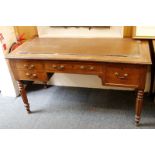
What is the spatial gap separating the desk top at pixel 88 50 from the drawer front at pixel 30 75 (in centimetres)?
16

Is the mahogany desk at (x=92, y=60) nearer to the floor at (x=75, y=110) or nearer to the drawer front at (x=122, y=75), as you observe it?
the drawer front at (x=122, y=75)

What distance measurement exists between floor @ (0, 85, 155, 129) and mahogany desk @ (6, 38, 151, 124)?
243 millimetres

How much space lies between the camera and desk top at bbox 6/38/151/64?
139 centimetres

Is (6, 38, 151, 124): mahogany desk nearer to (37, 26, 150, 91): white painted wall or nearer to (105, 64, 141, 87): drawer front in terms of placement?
(105, 64, 141, 87): drawer front

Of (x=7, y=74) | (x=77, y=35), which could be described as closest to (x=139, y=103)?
(x=77, y=35)

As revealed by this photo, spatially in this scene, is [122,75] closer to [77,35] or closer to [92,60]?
[92,60]

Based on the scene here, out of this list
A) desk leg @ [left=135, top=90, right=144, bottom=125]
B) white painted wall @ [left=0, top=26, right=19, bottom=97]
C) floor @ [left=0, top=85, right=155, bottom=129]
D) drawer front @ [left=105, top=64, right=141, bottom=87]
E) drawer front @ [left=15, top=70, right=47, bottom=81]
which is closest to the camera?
drawer front @ [left=105, top=64, right=141, bottom=87]

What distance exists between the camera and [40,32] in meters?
1.99

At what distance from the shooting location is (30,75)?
163 centimetres

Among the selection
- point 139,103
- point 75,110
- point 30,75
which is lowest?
point 75,110

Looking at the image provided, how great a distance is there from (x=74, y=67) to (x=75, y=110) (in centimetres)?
63

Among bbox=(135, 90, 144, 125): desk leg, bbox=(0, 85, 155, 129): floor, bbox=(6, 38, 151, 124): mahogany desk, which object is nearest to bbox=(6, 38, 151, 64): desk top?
bbox=(6, 38, 151, 124): mahogany desk
